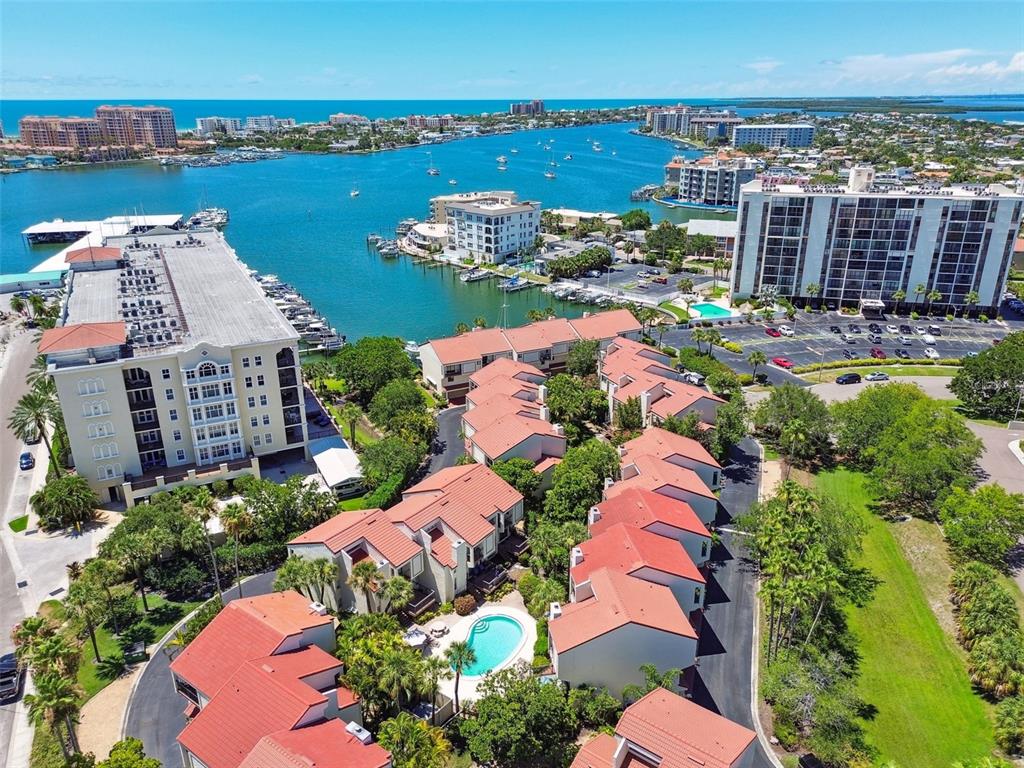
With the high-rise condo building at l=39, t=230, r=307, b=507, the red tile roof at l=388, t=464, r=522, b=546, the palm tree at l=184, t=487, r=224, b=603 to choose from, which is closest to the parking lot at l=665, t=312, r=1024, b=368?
the red tile roof at l=388, t=464, r=522, b=546

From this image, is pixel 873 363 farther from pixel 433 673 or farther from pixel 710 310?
pixel 433 673

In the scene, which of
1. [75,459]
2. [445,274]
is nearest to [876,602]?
[75,459]

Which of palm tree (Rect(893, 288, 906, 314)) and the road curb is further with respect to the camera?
palm tree (Rect(893, 288, 906, 314))

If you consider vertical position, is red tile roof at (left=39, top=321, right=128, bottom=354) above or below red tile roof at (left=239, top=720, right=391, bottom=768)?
above

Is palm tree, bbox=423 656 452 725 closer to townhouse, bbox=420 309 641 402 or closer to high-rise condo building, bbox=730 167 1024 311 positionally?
townhouse, bbox=420 309 641 402

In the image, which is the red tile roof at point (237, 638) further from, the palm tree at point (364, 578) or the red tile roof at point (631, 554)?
the red tile roof at point (631, 554)

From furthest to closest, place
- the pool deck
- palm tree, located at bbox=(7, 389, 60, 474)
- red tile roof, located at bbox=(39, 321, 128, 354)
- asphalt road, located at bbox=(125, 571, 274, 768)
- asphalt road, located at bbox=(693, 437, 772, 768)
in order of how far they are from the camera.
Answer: palm tree, located at bbox=(7, 389, 60, 474) < red tile roof, located at bbox=(39, 321, 128, 354) < the pool deck < asphalt road, located at bbox=(693, 437, 772, 768) < asphalt road, located at bbox=(125, 571, 274, 768)

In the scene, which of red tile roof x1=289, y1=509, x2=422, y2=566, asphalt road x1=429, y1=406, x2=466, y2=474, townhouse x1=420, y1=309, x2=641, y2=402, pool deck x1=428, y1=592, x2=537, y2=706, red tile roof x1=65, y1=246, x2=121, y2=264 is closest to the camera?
pool deck x1=428, y1=592, x2=537, y2=706
